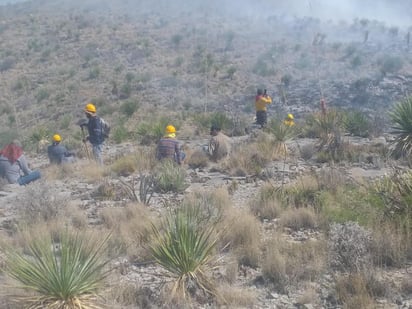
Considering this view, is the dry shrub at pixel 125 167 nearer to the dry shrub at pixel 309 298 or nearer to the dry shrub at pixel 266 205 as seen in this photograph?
the dry shrub at pixel 266 205

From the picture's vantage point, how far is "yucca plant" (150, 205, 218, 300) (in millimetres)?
5676

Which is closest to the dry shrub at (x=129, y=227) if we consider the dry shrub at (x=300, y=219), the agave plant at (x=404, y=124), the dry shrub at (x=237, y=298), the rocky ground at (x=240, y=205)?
the rocky ground at (x=240, y=205)

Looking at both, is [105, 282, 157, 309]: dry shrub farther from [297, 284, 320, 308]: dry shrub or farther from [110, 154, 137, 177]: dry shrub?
[110, 154, 137, 177]: dry shrub

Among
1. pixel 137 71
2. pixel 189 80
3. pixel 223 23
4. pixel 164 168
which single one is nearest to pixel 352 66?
pixel 189 80

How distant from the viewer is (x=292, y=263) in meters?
6.15

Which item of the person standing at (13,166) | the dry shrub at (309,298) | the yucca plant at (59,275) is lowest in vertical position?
the person standing at (13,166)

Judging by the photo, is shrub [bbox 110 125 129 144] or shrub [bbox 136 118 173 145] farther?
shrub [bbox 110 125 129 144]

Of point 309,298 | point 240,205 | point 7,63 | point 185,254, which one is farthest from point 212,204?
point 7,63

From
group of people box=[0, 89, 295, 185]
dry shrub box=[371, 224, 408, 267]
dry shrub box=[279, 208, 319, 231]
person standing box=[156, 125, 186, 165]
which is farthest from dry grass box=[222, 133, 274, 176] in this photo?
dry shrub box=[371, 224, 408, 267]

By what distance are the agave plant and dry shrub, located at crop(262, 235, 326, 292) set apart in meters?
6.17

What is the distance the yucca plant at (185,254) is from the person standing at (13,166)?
7.48 metres

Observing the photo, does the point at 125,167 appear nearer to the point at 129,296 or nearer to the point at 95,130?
the point at 95,130

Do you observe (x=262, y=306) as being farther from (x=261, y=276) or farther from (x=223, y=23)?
(x=223, y=23)

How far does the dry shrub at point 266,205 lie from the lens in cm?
855
